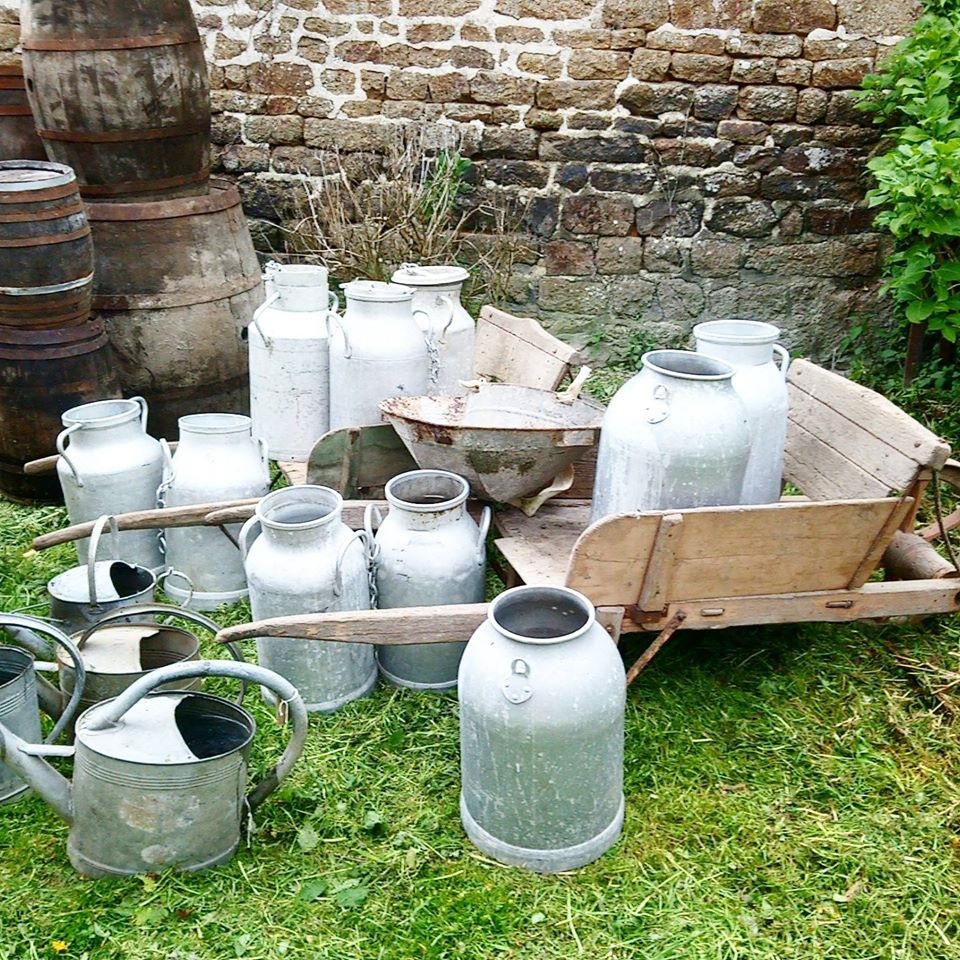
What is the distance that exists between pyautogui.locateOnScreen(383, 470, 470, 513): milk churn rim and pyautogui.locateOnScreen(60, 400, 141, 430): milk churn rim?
1231 millimetres

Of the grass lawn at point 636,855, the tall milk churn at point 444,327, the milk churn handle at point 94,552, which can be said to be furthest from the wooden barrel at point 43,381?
the grass lawn at point 636,855

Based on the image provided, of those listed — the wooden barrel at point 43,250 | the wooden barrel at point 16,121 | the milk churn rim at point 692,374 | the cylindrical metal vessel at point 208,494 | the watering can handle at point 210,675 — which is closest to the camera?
the watering can handle at point 210,675

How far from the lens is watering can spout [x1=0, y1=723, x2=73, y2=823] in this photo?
239 centimetres

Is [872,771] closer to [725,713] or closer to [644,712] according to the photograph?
[725,713]

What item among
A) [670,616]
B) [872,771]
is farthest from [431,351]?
[872,771]

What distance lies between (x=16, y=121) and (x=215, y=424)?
2145mm

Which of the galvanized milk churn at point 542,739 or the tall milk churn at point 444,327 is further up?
the tall milk churn at point 444,327

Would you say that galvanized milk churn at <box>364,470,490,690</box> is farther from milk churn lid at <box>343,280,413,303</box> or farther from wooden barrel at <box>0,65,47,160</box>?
wooden barrel at <box>0,65,47,160</box>

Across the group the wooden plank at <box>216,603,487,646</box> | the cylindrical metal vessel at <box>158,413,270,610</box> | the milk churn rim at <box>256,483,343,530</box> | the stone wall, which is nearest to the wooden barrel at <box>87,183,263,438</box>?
the cylindrical metal vessel at <box>158,413,270,610</box>

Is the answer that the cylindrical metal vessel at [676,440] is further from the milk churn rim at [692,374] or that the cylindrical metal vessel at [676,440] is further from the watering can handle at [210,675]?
the watering can handle at [210,675]

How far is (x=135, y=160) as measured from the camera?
4.50 meters

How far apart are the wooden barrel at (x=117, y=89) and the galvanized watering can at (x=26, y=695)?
8.40 feet

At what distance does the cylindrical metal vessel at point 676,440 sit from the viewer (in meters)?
2.89

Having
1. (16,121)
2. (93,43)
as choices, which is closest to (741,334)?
(93,43)
